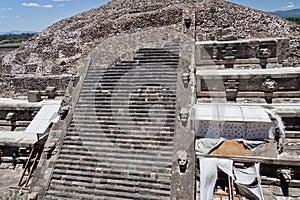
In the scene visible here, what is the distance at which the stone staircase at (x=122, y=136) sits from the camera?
755 cm

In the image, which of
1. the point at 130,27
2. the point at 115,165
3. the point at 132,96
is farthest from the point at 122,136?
the point at 130,27

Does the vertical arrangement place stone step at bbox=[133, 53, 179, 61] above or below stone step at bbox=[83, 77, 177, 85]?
above

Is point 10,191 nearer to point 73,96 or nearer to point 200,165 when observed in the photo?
point 73,96

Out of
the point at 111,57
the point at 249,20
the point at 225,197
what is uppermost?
the point at 249,20

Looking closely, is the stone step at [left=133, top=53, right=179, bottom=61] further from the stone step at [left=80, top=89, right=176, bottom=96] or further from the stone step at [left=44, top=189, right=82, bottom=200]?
the stone step at [left=44, top=189, right=82, bottom=200]

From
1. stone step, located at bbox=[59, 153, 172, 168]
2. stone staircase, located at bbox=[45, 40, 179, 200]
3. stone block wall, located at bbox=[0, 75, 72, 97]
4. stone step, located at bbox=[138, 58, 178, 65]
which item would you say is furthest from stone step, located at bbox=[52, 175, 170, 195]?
stone block wall, located at bbox=[0, 75, 72, 97]

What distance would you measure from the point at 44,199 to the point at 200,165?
16.8 ft

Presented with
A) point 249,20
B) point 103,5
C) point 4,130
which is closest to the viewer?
point 4,130

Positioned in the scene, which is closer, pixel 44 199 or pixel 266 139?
pixel 44 199

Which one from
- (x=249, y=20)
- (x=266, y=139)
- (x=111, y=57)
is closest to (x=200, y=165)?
(x=266, y=139)

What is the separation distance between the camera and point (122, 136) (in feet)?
29.2

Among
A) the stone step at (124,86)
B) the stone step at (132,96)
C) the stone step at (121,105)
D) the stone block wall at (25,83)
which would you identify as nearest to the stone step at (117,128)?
the stone step at (121,105)

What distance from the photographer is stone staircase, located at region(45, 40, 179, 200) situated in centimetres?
755

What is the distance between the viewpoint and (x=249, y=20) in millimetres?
16750
